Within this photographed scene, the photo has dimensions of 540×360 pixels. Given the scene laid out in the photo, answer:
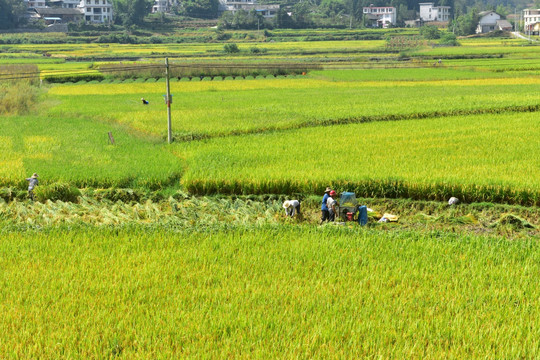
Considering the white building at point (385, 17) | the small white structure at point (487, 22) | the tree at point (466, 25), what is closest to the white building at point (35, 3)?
the white building at point (385, 17)

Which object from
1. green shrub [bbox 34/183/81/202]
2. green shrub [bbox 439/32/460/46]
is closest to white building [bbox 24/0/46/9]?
green shrub [bbox 439/32/460/46]

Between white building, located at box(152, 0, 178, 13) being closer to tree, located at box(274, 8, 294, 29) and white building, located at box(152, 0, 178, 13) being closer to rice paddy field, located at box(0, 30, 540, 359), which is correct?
tree, located at box(274, 8, 294, 29)

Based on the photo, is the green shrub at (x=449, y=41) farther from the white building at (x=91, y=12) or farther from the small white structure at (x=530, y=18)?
the white building at (x=91, y=12)

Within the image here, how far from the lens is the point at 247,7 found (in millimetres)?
104000

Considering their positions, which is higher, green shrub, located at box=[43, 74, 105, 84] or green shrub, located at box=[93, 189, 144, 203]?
green shrub, located at box=[43, 74, 105, 84]

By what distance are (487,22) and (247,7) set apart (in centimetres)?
3802

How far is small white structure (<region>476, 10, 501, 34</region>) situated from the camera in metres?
85.3

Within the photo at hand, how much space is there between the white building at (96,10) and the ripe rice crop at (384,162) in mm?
→ 69574

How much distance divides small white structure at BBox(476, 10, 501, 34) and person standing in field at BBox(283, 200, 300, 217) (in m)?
81.9

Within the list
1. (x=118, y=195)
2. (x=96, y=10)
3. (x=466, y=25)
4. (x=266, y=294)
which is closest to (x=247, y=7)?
(x=96, y=10)

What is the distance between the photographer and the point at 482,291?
715 cm

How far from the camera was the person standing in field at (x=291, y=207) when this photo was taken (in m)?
10.8

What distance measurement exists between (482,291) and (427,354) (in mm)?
1756

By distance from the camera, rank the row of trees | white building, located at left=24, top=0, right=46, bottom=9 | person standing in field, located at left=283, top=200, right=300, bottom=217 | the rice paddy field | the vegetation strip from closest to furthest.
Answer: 1. the rice paddy field
2. person standing in field, located at left=283, top=200, right=300, bottom=217
3. the vegetation strip
4. the row of trees
5. white building, located at left=24, top=0, right=46, bottom=9
